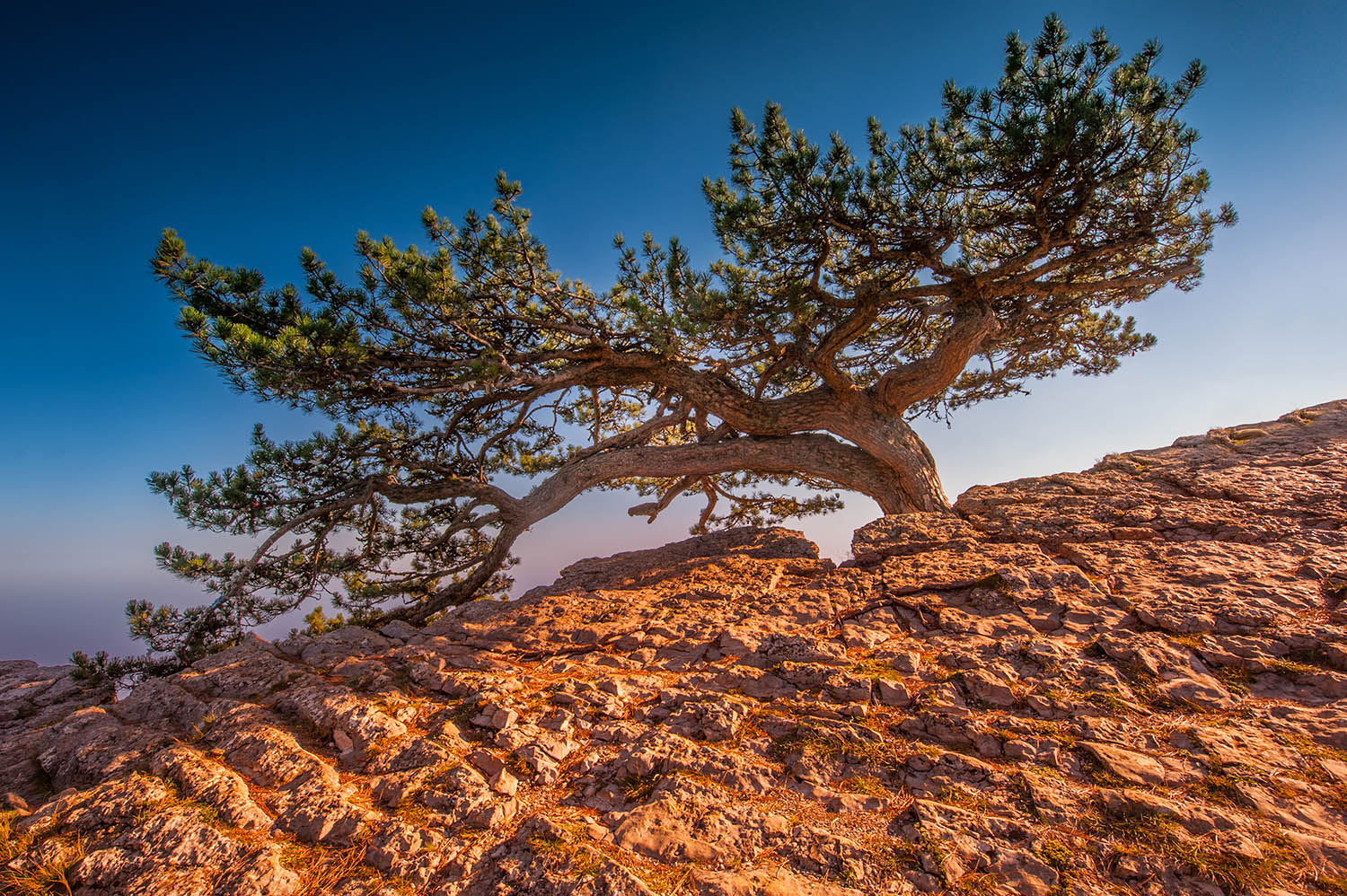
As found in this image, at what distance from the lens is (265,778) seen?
2729mm

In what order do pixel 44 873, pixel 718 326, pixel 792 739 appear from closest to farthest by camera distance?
pixel 44 873, pixel 792 739, pixel 718 326

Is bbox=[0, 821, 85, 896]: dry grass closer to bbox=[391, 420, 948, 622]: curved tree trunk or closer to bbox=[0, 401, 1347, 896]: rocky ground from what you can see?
bbox=[0, 401, 1347, 896]: rocky ground

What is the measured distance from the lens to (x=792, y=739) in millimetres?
2775

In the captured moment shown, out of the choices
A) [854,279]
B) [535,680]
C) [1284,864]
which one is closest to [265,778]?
[535,680]

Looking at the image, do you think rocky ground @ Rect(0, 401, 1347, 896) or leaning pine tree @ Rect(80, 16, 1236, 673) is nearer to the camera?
rocky ground @ Rect(0, 401, 1347, 896)

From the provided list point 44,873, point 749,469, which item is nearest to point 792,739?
point 44,873

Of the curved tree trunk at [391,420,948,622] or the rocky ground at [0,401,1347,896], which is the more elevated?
the curved tree trunk at [391,420,948,622]

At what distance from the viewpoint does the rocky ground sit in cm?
207

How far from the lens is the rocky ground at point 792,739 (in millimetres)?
2072

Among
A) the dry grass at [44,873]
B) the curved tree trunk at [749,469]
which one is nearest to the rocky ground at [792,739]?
the dry grass at [44,873]

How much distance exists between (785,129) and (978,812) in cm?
639

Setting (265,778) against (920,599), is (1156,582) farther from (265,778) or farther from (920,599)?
(265,778)

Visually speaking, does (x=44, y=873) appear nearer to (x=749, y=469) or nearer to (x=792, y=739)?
(x=792, y=739)

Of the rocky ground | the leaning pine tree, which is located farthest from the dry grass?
the leaning pine tree
